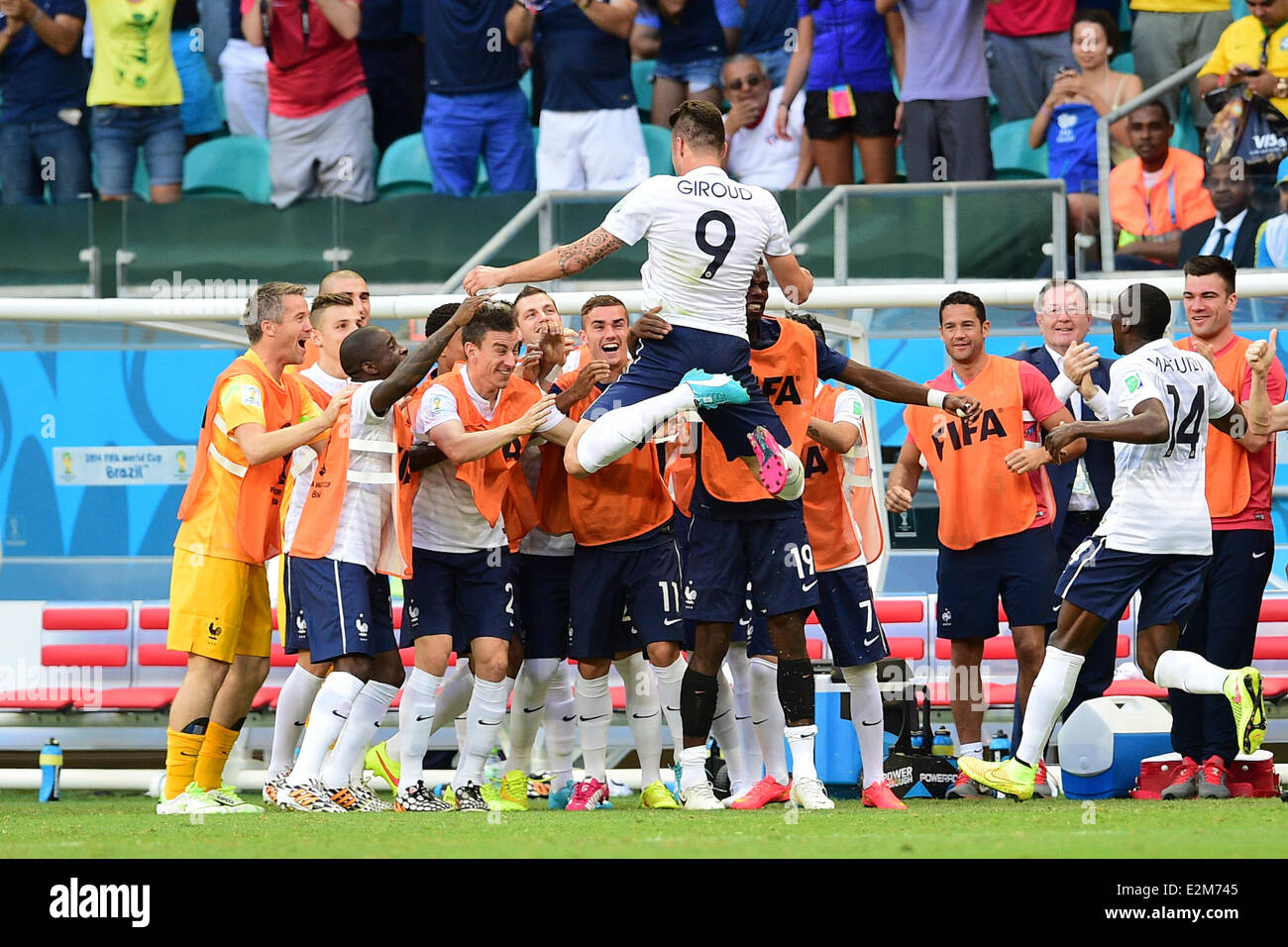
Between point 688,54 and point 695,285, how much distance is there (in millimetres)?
7502

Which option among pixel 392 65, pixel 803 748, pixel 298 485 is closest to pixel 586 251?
pixel 298 485

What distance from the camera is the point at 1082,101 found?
12.3 m

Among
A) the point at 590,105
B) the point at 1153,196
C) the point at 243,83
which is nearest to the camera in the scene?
the point at 1153,196

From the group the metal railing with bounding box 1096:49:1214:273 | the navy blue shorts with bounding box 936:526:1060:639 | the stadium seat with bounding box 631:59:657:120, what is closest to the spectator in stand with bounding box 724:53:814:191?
Result: the stadium seat with bounding box 631:59:657:120

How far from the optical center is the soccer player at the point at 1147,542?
21.9 ft

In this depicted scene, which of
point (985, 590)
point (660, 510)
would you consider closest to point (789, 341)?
point (660, 510)

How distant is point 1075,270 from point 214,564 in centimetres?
586

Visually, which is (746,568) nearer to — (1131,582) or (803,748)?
(803,748)

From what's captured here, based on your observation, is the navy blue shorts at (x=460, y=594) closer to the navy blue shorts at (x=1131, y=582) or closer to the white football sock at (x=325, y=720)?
the white football sock at (x=325, y=720)

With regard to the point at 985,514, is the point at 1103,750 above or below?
below

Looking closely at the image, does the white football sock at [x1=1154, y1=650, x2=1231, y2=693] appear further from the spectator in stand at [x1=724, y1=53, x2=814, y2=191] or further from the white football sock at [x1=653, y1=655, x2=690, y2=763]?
the spectator in stand at [x1=724, y1=53, x2=814, y2=191]

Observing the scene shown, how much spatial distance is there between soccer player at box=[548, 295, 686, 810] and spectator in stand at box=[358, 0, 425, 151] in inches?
294

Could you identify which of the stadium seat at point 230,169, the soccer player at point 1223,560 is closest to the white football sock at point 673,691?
the soccer player at point 1223,560
